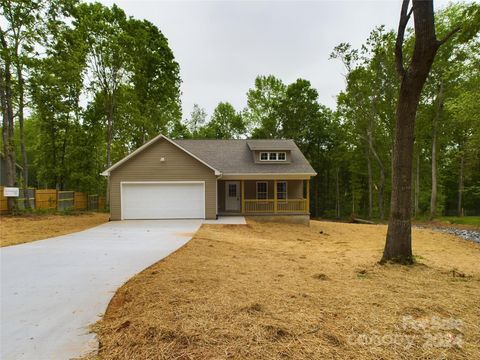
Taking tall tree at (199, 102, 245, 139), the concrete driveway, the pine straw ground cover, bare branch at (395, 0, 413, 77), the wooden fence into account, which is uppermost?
tall tree at (199, 102, 245, 139)

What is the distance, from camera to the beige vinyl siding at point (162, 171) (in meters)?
15.8

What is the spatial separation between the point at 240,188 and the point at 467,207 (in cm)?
3608

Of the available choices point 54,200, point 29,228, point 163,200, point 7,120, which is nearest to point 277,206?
point 163,200

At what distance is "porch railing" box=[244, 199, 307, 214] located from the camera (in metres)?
17.4

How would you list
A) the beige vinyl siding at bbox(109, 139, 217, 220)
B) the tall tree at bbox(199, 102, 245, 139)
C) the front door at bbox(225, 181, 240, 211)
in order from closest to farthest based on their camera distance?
the beige vinyl siding at bbox(109, 139, 217, 220), the front door at bbox(225, 181, 240, 211), the tall tree at bbox(199, 102, 245, 139)

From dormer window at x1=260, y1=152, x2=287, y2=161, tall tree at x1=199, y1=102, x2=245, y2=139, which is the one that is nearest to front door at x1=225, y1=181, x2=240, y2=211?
dormer window at x1=260, y1=152, x2=287, y2=161

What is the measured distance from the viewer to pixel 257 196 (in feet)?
62.4

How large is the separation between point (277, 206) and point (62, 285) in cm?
1358

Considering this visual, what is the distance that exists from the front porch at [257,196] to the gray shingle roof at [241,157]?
92 centimetres

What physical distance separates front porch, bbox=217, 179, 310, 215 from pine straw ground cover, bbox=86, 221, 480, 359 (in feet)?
38.6

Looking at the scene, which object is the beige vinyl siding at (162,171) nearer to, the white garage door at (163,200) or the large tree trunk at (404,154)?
the white garage door at (163,200)

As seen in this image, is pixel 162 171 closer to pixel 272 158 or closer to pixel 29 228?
pixel 29 228

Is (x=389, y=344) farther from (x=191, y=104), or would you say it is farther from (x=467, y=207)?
(x=467, y=207)

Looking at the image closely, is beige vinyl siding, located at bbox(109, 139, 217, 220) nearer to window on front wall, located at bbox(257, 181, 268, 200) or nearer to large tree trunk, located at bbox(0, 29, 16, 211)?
window on front wall, located at bbox(257, 181, 268, 200)
